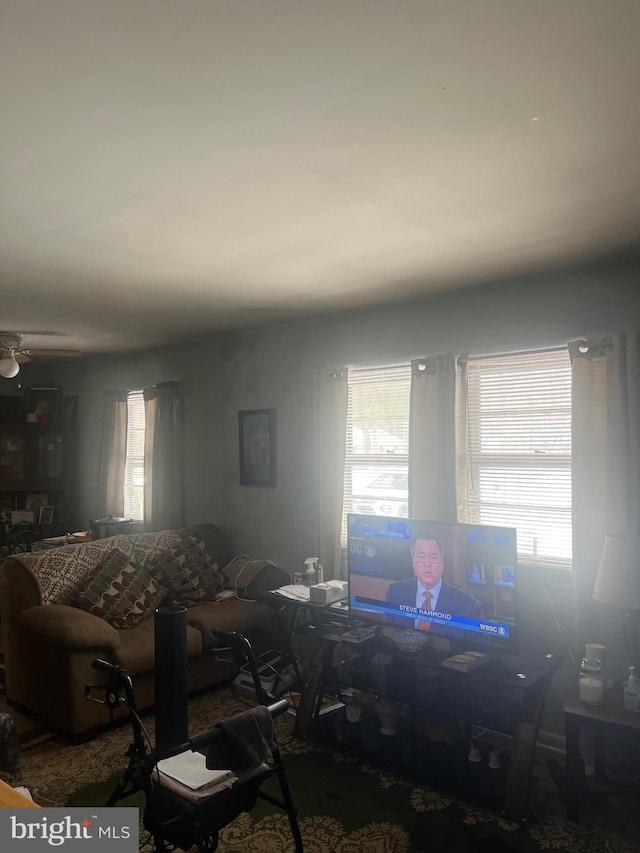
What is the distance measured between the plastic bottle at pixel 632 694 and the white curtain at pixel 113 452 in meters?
4.82

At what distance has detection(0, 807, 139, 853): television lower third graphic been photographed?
1.24m

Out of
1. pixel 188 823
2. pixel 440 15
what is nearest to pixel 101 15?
pixel 440 15

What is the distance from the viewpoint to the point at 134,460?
613 cm

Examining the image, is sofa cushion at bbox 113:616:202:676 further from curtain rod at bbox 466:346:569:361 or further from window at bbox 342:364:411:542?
curtain rod at bbox 466:346:569:361

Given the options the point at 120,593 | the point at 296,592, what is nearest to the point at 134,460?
the point at 120,593

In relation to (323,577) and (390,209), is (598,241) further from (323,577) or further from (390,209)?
(323,577)

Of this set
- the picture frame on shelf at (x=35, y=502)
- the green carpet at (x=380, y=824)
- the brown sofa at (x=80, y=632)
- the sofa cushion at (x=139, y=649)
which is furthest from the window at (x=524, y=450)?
the picture frame on shelf at (x=35, y=502)

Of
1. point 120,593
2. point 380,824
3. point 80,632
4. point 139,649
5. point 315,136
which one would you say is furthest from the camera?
point 120,593

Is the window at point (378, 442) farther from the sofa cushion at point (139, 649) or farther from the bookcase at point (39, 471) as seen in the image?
Answer: the bookcase at point (39, 471)

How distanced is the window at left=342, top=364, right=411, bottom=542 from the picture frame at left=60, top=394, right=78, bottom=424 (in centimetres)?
374

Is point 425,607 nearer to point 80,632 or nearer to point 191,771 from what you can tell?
point 191,771

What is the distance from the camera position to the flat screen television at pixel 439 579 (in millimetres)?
2988

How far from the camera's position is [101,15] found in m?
1.31

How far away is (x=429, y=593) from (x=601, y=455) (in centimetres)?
113
